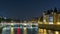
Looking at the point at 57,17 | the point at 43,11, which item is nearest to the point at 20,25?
the point at 43,11

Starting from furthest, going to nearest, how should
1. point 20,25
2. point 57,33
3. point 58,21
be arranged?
point 20,25 → point 58,21 → point 57,33

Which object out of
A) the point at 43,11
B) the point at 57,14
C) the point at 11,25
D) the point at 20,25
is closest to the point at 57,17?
the point at 57,14

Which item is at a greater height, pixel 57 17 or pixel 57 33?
pixel 57 17

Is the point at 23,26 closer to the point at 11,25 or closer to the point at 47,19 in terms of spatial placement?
the point at 11,25

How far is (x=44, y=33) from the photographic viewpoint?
28.3 metres

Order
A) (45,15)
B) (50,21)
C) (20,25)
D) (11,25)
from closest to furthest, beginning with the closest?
(50,21) < (45,15) < (11,25) < (20,25)

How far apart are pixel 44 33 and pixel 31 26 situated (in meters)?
39.0

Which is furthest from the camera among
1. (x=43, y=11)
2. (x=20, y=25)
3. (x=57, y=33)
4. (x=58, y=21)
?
(x=20, y=25)

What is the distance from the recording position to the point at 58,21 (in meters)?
27.4

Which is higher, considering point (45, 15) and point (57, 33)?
point (45, 15)

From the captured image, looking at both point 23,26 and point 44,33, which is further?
point 23,26

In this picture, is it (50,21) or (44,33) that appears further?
(50,21)

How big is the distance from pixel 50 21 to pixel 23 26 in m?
42.9

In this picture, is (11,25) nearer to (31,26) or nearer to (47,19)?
(31,26)
